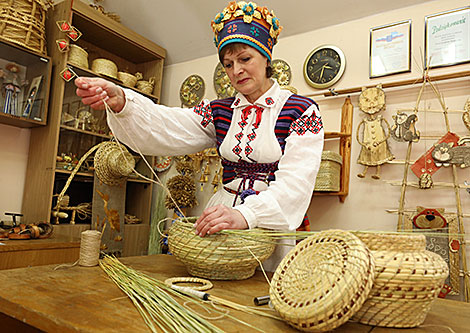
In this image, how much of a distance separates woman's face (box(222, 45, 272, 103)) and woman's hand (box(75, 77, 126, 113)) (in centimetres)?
40

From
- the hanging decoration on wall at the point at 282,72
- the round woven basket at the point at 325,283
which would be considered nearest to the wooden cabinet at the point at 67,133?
the hanging decoration on wall at the point at 282,72

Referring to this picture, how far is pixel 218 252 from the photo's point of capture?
846mm

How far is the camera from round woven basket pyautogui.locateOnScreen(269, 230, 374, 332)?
53 cm

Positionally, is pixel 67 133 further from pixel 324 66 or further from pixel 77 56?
pixel 324 66

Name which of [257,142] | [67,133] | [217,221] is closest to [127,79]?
[67,133]

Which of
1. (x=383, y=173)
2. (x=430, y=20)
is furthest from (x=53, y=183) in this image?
(x=430, y=20)

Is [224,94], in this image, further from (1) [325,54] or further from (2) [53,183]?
(2) [53,183]

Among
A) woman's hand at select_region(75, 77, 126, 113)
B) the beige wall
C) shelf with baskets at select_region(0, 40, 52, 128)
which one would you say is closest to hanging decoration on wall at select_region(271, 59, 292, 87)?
the beige wall

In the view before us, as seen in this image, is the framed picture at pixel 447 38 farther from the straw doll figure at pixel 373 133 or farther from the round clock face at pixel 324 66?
the round clock face at pixel 324 66

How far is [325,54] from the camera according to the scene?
247cm

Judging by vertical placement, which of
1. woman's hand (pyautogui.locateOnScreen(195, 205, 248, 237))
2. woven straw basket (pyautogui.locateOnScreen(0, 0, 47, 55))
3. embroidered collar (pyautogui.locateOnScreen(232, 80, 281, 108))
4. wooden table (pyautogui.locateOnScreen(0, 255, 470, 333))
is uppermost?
woven straw basket (pyautogui.locateOnScreen(0, 0, 47, 55))

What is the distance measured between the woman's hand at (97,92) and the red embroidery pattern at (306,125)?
1.92ft

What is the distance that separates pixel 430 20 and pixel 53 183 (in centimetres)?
258

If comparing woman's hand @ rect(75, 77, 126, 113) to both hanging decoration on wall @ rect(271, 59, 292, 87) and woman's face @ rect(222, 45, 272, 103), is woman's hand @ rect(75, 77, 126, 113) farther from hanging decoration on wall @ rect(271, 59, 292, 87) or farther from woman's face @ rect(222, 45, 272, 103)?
hanging decoration on wall @ rect(271, 59, 292, 87)
